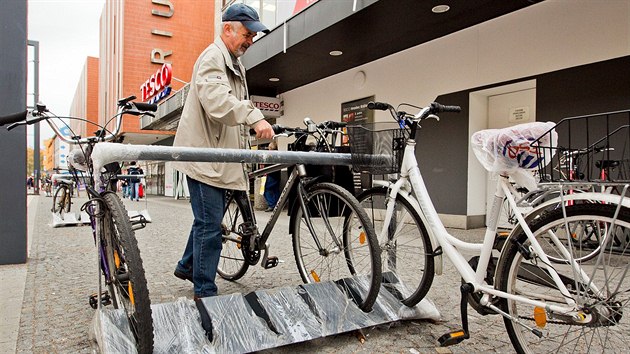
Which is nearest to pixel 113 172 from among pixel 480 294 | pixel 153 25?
pixel 480 294

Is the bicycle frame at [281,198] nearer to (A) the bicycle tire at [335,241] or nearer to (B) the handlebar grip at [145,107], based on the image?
(A) the bicycle tire at [335,241]

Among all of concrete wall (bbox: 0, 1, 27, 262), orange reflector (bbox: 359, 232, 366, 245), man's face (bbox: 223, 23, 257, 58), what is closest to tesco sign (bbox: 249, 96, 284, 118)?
concrete wall (bbox: 0, 1, 27, 262)

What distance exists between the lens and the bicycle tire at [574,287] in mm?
1831

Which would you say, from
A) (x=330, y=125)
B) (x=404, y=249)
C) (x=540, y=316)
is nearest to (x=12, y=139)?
(x=330, y=125)

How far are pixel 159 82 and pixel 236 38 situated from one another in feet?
74.4

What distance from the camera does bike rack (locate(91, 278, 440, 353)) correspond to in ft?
7.02

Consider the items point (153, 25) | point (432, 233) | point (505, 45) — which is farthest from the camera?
point (153, 25)

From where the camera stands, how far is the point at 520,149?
6.66ft

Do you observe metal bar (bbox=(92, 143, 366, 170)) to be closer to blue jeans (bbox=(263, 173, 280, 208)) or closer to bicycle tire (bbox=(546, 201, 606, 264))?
blue jeans (bbox=(263, 173, 280, 208))

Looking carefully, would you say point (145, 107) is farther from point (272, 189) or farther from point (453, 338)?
point (453, 338)

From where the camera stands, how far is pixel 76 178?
128 inches

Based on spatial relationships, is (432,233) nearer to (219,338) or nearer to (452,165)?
(219,338)

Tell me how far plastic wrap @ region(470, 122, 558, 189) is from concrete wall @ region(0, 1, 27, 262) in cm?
462

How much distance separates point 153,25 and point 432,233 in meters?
35.0
